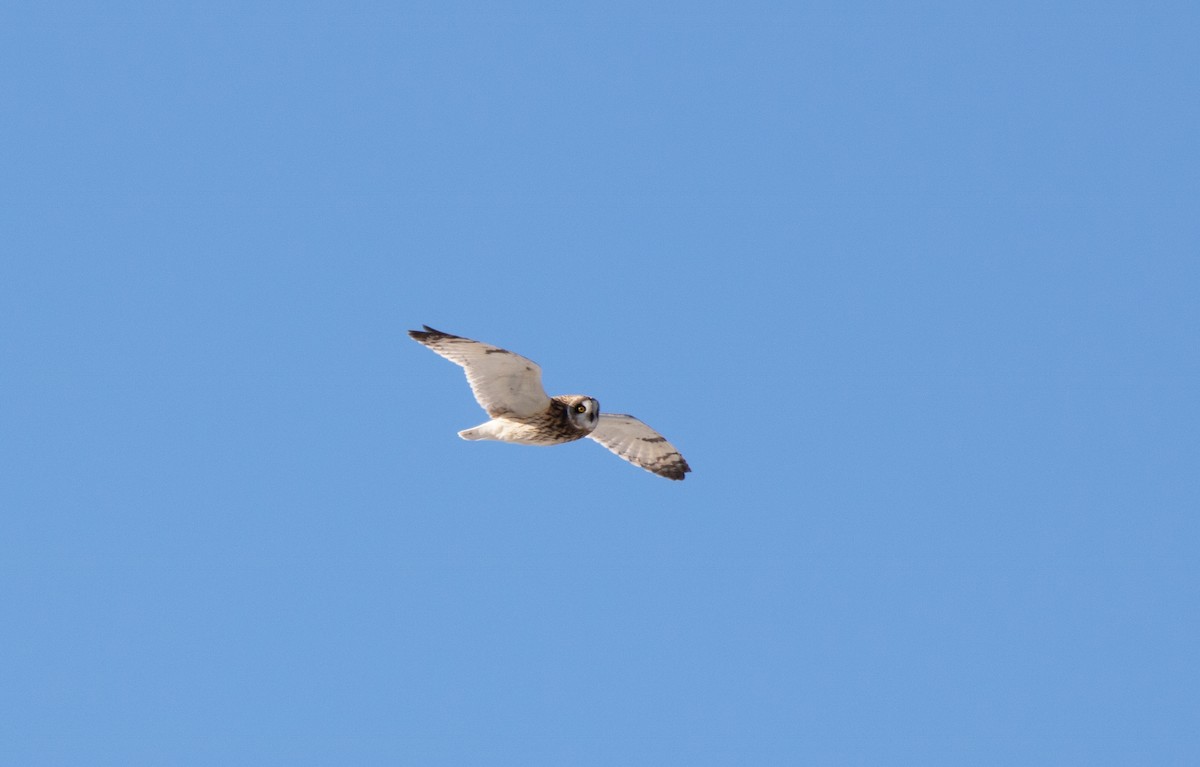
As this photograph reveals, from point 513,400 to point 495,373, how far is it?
452 millimetres

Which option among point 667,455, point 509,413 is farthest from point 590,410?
point 667,455

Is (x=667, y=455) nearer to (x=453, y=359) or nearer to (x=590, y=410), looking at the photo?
(x=590, y=410)

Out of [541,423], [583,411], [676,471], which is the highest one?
[676,471]

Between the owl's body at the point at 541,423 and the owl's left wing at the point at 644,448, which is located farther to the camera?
the owl's left wing at the point at 644,448

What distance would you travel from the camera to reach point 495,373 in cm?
1490

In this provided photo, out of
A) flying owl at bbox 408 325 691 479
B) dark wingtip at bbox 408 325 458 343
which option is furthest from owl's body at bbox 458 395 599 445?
dark wingtip at bbox 408 325 458 343

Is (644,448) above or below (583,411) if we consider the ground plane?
above

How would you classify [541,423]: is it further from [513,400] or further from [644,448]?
[644,448]

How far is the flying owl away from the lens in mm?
14602

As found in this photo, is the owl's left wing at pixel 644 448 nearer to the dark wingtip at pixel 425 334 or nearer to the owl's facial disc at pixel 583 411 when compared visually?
the owl's facial disc at pixel 583 411

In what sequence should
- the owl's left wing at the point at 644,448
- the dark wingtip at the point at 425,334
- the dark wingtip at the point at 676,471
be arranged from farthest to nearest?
the dark wingtip at the point at 676,471 → the owl's left wing at the point at 644,448 → the dark wingtip at the point at 425,334

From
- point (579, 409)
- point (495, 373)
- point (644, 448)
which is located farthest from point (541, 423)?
point (644, 448)

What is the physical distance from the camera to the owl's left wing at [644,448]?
17344mm

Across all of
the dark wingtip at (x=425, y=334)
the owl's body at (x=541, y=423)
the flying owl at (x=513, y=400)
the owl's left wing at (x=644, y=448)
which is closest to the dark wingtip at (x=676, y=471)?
the owl's left wing at (x=644, y=448)
